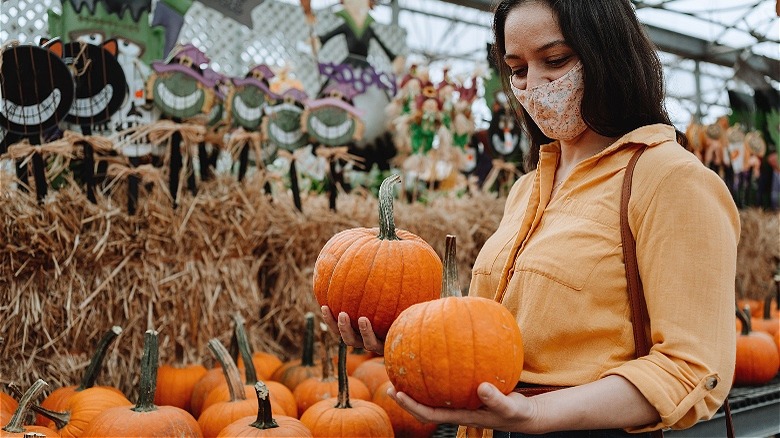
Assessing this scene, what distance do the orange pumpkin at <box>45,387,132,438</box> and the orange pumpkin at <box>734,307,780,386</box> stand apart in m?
2.59

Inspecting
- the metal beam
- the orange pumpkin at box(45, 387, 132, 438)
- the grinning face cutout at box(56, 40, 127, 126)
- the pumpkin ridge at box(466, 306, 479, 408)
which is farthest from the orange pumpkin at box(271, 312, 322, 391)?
the metal beam

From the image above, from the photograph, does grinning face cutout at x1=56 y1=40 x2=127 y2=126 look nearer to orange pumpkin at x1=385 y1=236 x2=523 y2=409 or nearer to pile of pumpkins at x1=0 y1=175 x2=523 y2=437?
pile of pumpkins at x1=0 y1=175 x2=523 y2=437

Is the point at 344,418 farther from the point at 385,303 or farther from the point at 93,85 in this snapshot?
the point at 93,85

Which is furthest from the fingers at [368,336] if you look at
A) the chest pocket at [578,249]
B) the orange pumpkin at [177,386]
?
the orange pumpkin at [177,386]

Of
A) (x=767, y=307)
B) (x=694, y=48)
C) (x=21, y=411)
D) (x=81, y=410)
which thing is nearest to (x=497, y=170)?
(x=767, y=307)

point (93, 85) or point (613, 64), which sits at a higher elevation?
point (93, 85)

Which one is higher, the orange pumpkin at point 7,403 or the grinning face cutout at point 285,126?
the grinning face cutout at point 285,126

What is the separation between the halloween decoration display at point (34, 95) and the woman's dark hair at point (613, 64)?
1.72 meters

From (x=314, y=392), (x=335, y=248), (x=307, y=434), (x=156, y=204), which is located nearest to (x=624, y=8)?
(x=335, y=248)

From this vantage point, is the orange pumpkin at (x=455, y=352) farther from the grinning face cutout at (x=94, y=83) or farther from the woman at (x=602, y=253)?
the grinning face cutout at (x=94, y=83)

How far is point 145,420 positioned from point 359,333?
702mm

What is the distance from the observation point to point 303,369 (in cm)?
245

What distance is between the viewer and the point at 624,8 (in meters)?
1.16

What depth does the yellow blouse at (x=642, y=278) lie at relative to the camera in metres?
0.96
